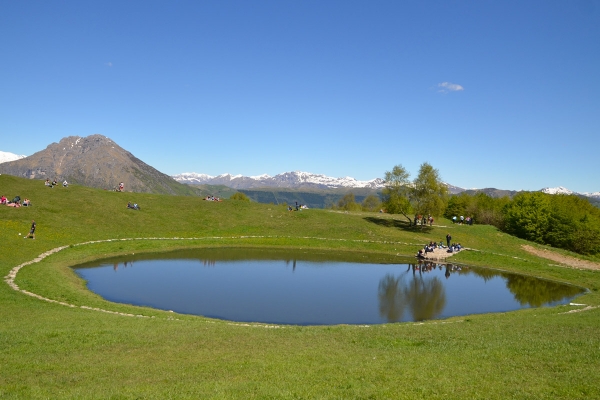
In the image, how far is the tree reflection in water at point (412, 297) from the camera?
3372cm

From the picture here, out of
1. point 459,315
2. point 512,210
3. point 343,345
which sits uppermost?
point 512,210

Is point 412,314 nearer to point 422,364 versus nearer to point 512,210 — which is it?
point 422,364

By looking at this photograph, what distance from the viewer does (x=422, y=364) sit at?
1529 cm

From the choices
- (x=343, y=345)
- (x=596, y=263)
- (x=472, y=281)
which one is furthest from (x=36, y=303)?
(x=596, y=263)

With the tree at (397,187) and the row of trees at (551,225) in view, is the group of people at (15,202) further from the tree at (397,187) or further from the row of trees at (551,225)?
the row of trees at (551,225)

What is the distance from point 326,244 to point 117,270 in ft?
114

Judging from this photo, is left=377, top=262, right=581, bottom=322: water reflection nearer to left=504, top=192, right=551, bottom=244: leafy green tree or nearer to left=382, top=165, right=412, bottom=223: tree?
left=382, top=165, right=412, bottom=223: tree

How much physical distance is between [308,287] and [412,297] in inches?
405

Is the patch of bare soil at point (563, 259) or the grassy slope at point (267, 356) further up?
the grassy slope at point (267, 356)

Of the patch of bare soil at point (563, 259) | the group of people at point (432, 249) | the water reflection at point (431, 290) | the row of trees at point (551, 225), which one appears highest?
the row of trees at point (551, 225)

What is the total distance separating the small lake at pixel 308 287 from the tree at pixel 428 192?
2206cm

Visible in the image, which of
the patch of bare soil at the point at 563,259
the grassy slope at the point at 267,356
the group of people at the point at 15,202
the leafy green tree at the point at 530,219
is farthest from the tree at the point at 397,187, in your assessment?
the group of people at the point at 15,202

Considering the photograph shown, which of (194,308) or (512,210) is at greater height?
(512,210)

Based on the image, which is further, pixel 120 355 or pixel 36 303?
pixel 36 303
